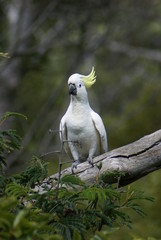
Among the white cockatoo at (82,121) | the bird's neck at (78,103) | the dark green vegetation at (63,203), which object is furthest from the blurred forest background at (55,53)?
the dark green vegetation at (63,203)

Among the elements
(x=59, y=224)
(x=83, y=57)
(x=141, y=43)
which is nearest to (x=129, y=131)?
(x=83, y=57)

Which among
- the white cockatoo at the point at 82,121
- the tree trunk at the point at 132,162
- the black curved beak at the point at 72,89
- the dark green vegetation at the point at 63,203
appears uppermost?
the black curved beak at the point at 72,89

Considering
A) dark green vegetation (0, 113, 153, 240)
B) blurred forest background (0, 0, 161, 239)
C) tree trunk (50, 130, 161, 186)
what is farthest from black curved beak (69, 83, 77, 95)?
blurred forest background (0, 0, 161, 239)

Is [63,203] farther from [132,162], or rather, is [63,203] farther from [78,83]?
[78,83]

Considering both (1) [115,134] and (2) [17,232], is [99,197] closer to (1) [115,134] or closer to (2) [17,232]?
(2) [17,232]

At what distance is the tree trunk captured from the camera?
3.07 meters

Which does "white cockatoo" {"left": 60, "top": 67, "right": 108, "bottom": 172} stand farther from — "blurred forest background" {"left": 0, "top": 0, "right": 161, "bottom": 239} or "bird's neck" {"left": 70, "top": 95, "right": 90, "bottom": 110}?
"blurred forest background" {"left": 0, "top": 0, "right": 161, "bottom": 239}

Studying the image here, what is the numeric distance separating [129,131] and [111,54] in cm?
602

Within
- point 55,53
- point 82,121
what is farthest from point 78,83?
point 55,53

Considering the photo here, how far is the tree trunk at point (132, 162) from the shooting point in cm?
307

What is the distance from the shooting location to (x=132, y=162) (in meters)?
3.09

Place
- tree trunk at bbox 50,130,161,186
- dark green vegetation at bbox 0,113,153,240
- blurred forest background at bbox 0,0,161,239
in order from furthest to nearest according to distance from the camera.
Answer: blurred forest background at bbox 0,0,161,239
tree trunk at bbox 50,130,161,186
dark green vegetation at bbox 0,113,153,240

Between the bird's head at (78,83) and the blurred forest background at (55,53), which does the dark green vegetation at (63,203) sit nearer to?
the bird's head at (78,83)

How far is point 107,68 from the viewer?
50.0 ft
